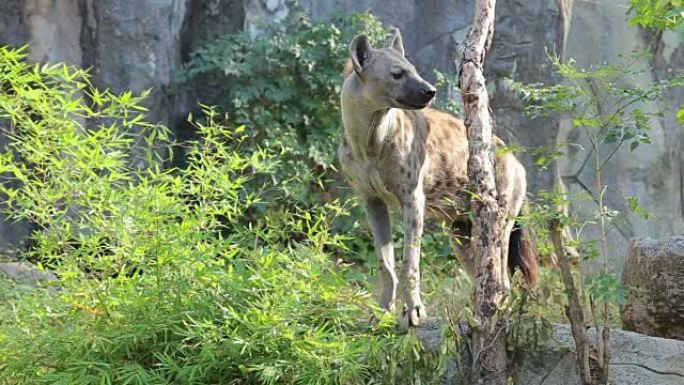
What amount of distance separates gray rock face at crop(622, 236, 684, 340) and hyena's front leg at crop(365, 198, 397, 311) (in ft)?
4.45

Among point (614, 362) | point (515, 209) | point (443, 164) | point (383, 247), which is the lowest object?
point (614, 362)

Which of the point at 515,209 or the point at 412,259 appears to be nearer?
the point at 412,259

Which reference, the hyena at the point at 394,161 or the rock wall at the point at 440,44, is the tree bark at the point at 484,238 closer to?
the hyena at the point at 394,161

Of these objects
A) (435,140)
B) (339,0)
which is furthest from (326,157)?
(435,140)

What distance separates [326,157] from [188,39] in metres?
2.01

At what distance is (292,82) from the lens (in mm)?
9711

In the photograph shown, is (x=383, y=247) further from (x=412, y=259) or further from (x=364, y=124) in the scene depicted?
(x=364, y=124)

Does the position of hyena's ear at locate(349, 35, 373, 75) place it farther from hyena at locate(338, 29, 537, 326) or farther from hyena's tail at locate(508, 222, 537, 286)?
hyena's tail at locate(508, 222, 537, 286)

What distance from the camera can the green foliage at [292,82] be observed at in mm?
9523

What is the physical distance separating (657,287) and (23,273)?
491 centimetres

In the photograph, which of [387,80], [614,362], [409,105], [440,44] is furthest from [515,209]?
[440,44]

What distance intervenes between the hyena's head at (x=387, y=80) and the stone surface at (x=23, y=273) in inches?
126

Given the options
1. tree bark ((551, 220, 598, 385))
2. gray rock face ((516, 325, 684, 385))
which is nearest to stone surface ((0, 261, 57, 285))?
gray rock face ((516, 325, 684, 385))

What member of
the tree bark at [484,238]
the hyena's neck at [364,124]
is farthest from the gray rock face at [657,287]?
the hyena's neck at [364,124]
